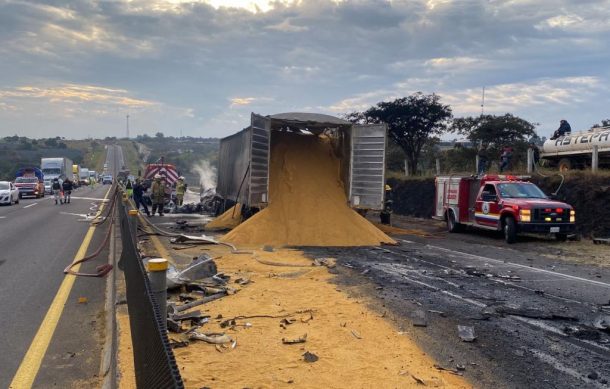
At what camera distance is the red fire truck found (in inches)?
644

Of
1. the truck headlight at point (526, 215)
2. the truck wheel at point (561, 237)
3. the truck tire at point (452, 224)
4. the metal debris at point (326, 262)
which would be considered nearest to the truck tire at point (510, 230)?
the truck headlight at point (526, 215)

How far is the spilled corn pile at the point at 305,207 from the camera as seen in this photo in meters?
15.3

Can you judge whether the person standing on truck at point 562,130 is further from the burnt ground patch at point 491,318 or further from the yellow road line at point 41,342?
the yellow road line at point 41,342

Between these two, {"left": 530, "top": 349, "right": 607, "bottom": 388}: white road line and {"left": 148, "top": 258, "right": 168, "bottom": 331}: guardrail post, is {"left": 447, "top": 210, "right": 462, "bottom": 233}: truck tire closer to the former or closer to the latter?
{"left": 530, "top": 349, "right": 607, "bottom": 388}: white road line

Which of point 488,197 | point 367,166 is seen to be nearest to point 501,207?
point 488,197

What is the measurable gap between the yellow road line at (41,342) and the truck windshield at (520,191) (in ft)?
46.7

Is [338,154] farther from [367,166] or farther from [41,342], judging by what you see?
[41,342]

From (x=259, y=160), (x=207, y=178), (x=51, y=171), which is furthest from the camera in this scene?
(x=51, y=171)

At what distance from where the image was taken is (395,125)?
3656 centimetres

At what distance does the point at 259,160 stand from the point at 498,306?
384 inches

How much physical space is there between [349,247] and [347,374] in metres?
9.75

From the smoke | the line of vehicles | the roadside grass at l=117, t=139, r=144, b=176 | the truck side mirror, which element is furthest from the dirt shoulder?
the roadside grass at l=117, t=139, r=144, b=176

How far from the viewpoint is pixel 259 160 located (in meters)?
16.3

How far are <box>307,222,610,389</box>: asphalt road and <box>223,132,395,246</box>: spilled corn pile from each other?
1.31m
